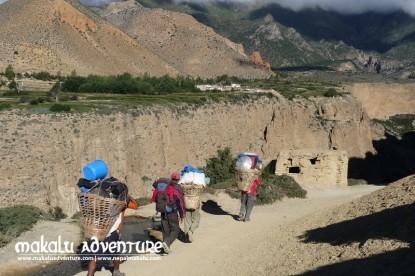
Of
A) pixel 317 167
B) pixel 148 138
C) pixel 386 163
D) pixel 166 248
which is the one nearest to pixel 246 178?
pixel 166 248

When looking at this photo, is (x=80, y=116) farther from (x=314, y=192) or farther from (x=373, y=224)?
(x=373, y=224)

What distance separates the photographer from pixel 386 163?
1949 inches

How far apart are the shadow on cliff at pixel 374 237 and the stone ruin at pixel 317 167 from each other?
1171 cm

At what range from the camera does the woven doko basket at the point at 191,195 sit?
10.9 metres

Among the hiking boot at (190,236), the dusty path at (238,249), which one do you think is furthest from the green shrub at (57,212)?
the hiking boot at (190,236)

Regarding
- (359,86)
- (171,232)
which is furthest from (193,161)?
(359,86)

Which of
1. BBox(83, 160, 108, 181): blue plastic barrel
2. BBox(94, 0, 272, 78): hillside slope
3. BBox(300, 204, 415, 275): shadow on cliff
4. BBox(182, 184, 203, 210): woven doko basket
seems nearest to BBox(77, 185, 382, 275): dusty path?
BBox(300, 204, 415, 275): shadow on cliff

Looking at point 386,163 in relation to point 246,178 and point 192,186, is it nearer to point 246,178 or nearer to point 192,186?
point 246,178

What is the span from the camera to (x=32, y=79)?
198ft

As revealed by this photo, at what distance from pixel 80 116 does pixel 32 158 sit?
4.96m

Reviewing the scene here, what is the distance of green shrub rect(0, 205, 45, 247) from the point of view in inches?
461

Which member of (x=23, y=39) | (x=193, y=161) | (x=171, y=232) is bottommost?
(x=193, y=161)

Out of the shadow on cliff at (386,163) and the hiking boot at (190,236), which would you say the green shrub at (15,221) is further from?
the shadow on cliff at (386,163)

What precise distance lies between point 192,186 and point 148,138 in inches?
917
